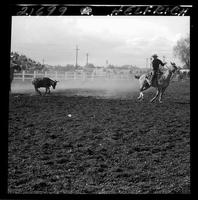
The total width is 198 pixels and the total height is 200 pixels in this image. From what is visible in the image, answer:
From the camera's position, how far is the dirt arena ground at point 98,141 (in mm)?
3512

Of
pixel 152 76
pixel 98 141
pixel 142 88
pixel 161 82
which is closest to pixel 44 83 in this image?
pixel 98 141

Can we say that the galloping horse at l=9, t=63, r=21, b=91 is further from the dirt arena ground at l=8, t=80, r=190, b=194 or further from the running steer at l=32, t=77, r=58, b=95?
the running steer at l=32, t=77, r=58, b=95

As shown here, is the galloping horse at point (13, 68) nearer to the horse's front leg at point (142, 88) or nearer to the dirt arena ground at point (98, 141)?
the dirt arena ground at point (98, 141)

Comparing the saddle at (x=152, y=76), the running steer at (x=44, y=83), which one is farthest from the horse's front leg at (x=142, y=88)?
the running steer at (x=44, y=83)

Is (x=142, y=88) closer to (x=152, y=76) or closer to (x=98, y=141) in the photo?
(x=152, y=76)

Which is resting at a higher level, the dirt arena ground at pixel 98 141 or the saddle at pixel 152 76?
the saddle at pixel 152 76

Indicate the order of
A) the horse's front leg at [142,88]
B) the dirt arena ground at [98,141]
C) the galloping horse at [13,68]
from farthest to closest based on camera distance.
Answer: the horse's front leg at [142,88], the galloping horse at [13,68], the dirt arena ground at [98,141]

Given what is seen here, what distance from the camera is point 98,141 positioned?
12.3ft
